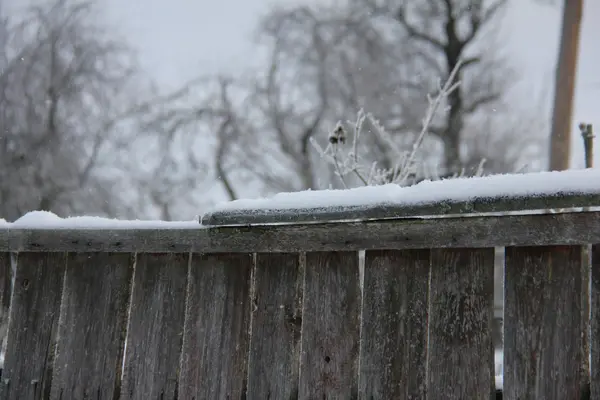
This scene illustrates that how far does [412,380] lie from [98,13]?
51.6 ft

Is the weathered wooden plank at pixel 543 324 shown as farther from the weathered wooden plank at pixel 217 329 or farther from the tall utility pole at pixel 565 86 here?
the tall utility pole at pixel 565 86

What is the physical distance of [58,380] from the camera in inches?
93.8

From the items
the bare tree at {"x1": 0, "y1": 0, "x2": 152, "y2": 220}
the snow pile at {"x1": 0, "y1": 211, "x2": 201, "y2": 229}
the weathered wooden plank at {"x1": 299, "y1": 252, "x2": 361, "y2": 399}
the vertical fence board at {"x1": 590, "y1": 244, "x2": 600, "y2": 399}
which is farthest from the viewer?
the bare tree at {"x1": 0, "y1": 0, "x2": 152, "y2": 220}

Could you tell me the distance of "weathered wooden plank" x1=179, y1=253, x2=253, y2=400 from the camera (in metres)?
2.14

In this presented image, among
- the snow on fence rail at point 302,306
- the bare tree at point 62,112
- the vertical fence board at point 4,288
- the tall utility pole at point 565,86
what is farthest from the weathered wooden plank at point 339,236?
the bare tree at point 62,112

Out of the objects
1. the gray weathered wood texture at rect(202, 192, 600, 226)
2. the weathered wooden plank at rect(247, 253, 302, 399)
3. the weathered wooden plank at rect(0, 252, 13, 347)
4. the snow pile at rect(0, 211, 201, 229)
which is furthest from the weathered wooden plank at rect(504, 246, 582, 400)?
the weathered wooden plank at rect(0, 252, 13, 347)

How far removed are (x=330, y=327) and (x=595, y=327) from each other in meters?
0.81

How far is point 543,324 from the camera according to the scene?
5.67 ft

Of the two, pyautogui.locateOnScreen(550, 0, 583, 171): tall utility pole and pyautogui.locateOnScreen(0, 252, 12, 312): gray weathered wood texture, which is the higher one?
pyautogui.locateOnScreen(550, 0, 583, 171): tall utility pole

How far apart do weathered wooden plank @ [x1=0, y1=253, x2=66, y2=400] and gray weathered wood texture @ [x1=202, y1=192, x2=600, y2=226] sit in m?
0.80

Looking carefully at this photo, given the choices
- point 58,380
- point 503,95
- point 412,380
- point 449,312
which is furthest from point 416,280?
point 503,95

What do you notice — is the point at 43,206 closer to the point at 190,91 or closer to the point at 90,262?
the point at 190,91

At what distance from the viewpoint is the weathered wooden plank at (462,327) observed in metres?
1.80

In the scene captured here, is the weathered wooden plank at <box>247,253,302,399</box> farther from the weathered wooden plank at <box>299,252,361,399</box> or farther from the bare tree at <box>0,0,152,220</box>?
the bare tree at <box>0,0,152,220</box>
